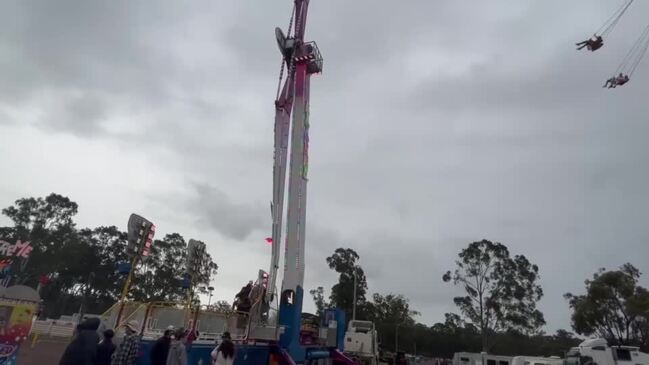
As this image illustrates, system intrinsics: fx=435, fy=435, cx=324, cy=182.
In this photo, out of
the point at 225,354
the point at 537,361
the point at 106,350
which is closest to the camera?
the point at 106,350

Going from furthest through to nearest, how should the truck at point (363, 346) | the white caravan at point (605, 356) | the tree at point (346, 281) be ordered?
1. the tree at point (346, 281)
2. the truck at point (363, 346)
3. the white caravan at point (605, 356)

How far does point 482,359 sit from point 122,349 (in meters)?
29.1

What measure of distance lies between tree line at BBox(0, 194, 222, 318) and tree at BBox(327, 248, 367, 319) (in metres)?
19.2

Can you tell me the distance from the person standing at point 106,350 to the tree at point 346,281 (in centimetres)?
5720

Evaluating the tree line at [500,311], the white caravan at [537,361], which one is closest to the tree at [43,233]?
the tree line at [500,311]

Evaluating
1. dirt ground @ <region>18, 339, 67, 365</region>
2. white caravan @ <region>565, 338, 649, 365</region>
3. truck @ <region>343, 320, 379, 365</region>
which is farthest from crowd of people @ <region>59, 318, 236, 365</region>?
white caravan @ <region>565, 338, 649, 365</region>

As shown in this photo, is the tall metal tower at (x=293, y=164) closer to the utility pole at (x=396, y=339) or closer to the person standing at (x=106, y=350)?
the person standing at (x=106, y=350)

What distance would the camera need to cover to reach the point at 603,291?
47.1 m

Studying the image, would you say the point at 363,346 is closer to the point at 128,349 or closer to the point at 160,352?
the point at 160,352

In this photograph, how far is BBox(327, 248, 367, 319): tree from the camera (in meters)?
64.3

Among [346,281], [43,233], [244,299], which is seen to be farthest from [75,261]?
[244,299]

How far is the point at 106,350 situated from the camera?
7949 mm

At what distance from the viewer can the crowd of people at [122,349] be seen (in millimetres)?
6428

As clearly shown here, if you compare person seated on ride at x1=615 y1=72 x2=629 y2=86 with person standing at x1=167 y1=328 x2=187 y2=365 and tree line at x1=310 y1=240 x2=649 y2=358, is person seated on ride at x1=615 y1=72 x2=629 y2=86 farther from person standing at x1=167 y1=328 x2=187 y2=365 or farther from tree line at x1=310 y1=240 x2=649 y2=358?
tree line at x1=310 y1=240 x2=649 y2=358
